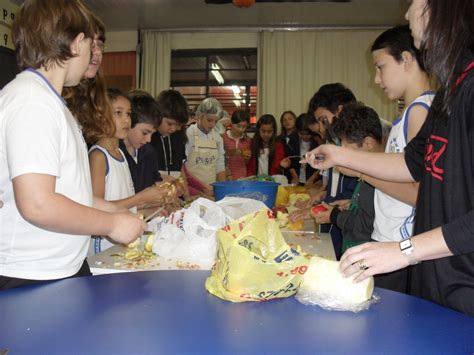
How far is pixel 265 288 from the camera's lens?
0.93 metres

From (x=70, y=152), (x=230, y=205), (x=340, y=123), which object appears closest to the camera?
(x=70, y=152)

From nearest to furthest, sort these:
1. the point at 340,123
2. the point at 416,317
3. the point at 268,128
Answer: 1. the point at 416,317
2. the point at 340,123
3. the point at 268,128

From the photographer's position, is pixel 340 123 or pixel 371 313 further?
pixel 340 123

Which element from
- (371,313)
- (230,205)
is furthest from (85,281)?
(230,205)

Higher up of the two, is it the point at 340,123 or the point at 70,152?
the point at 340,123

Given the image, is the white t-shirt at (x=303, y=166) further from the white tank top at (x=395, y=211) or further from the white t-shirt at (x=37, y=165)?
the white t-shirt at (x=37, y=165)

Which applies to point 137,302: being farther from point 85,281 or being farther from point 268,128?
point 268,128

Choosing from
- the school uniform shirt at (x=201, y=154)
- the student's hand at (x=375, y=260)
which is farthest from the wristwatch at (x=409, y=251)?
→ the school uniform shirt at (x=201, y=154)

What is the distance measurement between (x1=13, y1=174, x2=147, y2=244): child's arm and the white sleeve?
0.07 ft

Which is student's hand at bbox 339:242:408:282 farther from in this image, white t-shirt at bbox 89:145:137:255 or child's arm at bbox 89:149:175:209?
white t-shirt at bbox 89:145:137:255

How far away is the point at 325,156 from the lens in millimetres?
1479

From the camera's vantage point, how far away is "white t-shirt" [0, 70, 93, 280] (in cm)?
91

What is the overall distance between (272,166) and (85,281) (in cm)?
406

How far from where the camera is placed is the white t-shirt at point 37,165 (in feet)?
2.99
